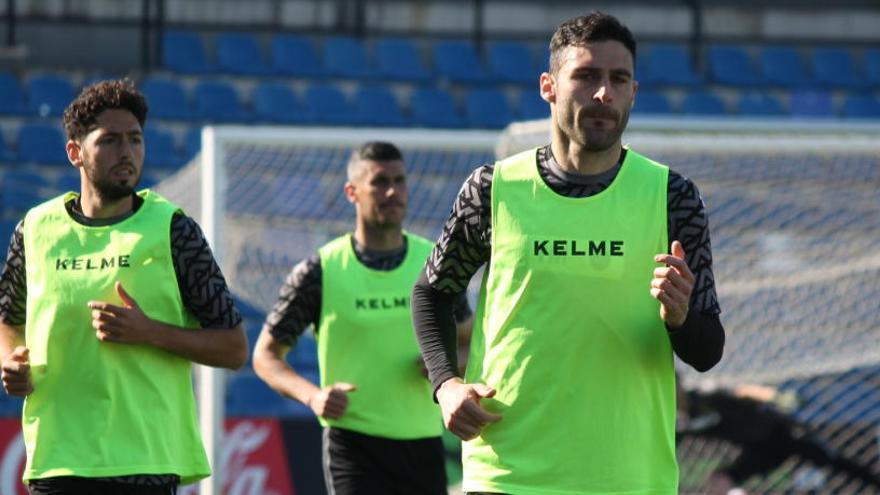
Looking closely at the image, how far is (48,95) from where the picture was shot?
16.2 m

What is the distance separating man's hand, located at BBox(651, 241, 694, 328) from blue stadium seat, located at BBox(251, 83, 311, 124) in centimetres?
1337

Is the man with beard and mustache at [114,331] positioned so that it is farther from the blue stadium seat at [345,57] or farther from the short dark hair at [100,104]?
the blue stadium seat at [345,57]

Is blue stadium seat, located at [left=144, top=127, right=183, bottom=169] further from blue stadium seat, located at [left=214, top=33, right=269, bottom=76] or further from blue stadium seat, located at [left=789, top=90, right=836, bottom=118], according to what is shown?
blue stadium seat, located at [left=789, top=90, right=836, bottom=118]

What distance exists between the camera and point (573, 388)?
3727 millimetres

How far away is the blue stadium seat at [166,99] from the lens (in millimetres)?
16266

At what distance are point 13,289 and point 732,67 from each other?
15.5 meters

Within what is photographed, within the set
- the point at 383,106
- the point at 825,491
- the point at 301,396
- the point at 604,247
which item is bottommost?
the point at 825,491

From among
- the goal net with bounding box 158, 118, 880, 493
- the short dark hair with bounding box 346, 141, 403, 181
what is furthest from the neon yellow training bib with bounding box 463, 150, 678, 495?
the goal net with bounding box 158, 118, 880, 493

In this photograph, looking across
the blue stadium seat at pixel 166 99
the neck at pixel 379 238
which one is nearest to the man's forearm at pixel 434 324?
the neck at pixel 379 238

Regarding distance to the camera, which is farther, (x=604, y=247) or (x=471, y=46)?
(x=471, y=46)

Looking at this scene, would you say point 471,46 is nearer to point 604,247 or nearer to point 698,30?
point 698,30

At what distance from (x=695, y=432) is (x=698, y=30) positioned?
33.2ft

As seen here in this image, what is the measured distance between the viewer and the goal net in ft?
32.7

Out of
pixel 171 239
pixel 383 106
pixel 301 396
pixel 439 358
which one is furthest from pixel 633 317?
pixel 383 106
